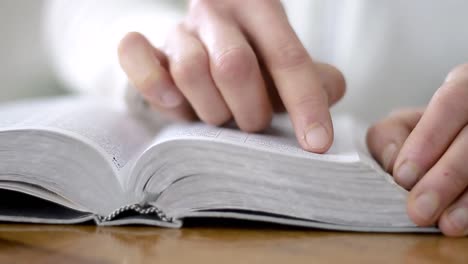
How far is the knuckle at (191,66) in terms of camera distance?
60 cm

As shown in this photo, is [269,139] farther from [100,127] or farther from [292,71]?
[100,127]

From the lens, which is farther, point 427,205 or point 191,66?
point 191,66

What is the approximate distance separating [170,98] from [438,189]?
0.32 metres

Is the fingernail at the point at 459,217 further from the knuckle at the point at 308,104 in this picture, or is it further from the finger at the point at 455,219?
the knuckle at the point at 308,104

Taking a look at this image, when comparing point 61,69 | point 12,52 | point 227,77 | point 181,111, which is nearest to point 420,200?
point 227,77

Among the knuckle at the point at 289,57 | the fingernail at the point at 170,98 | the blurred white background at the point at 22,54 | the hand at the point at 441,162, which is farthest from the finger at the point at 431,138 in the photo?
the blurred white background at the point at 22,54

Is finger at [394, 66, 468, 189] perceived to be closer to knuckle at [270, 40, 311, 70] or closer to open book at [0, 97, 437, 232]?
open book at [0, 97, 437, 232]

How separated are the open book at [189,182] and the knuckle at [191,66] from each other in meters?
0.08

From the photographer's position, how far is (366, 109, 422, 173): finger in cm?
60

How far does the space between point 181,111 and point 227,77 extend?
142 millimetres

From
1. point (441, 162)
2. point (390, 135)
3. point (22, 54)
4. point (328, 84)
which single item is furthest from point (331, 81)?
point (22, 54)

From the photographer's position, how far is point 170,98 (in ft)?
2.12

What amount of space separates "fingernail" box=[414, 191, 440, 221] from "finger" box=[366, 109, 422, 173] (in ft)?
0.32

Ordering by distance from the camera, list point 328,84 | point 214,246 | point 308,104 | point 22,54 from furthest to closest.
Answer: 1. point 22,54
2. point 328,84
3. point 308,104
4. point 214,246
